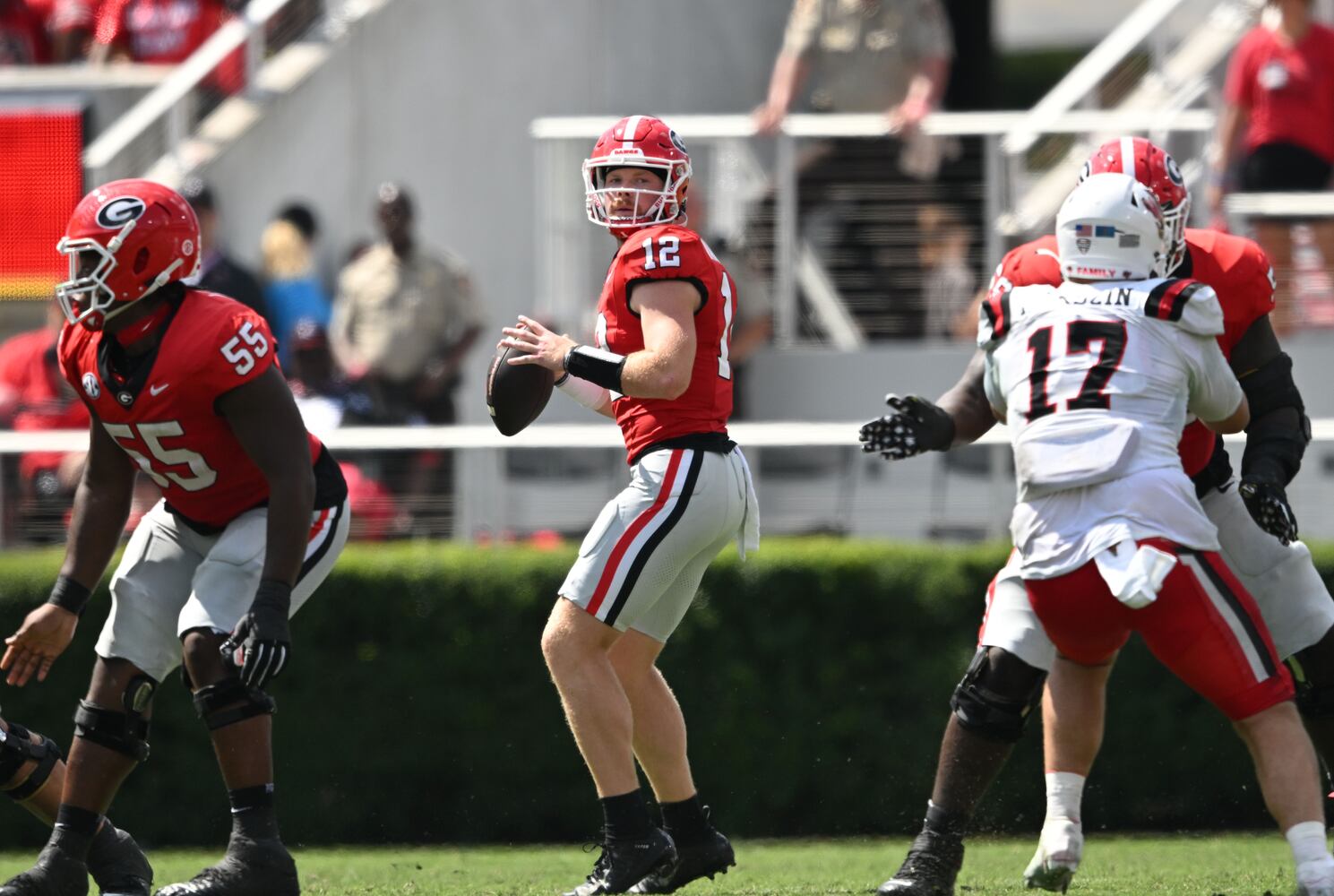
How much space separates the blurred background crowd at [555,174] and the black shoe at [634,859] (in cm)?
337

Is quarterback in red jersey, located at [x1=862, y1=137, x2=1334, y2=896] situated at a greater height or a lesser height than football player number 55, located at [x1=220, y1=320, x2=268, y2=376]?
lesser

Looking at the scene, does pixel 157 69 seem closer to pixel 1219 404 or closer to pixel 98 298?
pixel 98 298

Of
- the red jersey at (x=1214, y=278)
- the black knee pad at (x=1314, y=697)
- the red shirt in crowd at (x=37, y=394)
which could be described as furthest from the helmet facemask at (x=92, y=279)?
the red shirt in crowd at (x=37, y=394)

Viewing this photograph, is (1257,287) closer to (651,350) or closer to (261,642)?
(651,350)

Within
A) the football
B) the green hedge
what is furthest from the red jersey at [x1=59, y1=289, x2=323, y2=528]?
the green hedge

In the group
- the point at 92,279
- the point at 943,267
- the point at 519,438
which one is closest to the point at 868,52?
the point at 943,267

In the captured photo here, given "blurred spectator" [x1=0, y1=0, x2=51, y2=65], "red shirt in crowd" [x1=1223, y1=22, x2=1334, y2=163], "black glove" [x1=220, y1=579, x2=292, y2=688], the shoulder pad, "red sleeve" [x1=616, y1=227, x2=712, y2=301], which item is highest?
"blurred spectator" [x1=0, y1=0, x2=51, y2=65]

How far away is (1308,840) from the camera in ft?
16.9

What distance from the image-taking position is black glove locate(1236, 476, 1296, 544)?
18.0 feet

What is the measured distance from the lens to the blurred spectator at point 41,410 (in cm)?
919

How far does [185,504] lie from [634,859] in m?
1.50

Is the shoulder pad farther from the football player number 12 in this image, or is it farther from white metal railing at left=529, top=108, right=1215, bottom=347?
white metal railing at left=529, top=108, right=1215, bottom=347

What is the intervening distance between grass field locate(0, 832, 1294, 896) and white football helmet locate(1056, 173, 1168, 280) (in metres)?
1.77

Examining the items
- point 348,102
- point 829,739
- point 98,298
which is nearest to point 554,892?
point 98,298
